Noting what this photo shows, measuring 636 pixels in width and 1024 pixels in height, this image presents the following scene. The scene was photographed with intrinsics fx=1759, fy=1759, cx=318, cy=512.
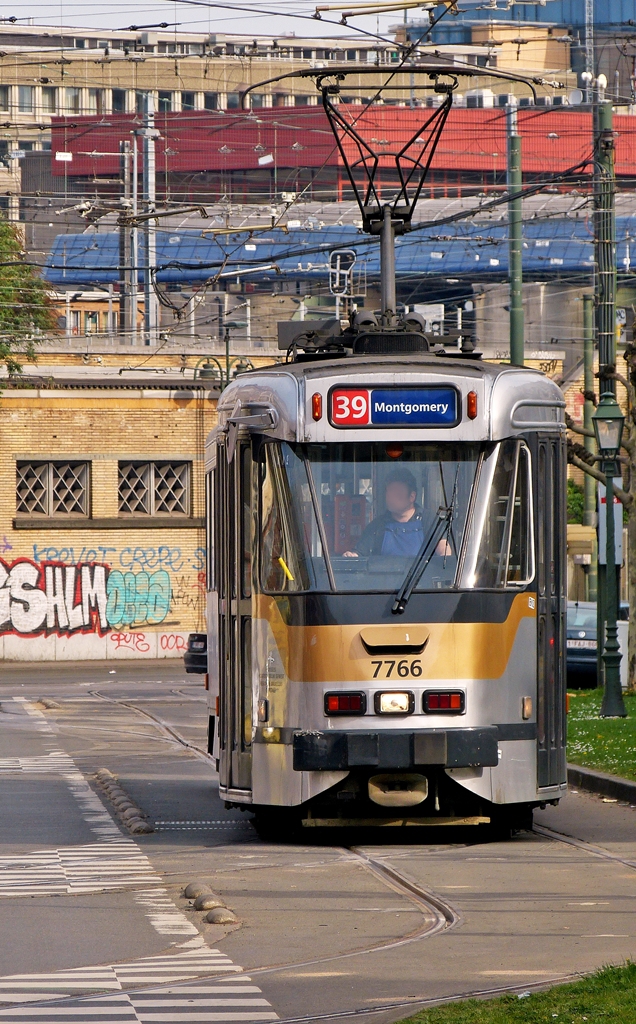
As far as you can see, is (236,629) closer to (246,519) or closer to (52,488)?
(246,519)

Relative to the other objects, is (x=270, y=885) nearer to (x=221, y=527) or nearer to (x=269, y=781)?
(x=269, y=781)

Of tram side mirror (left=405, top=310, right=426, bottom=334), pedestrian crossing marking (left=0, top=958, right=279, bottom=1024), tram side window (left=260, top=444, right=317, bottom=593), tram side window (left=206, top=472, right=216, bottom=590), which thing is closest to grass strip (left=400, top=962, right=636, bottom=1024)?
pedestrian crossing marking (left=0, top=958, right=279, bottom=1024)

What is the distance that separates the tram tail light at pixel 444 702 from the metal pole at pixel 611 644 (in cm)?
A: 860

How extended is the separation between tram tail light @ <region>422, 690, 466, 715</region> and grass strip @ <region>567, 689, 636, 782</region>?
13.1 ft

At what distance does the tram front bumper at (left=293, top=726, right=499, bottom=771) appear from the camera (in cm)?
1065

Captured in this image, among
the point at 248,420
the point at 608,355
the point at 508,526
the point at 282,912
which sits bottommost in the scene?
the point at 282,912

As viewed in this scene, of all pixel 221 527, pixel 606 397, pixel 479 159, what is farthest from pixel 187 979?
pixel 479 159

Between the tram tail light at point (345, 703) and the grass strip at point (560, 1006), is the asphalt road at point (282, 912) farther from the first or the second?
the tram tail light at point (345, 703)

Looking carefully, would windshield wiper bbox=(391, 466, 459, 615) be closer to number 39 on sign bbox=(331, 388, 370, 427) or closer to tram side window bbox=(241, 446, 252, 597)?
number 39 on sign bbox=(331, 388, 370, 427)

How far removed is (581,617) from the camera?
1089 inches

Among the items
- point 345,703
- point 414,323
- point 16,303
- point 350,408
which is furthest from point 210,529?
point 16,303

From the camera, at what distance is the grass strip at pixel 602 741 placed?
1542 centimetres

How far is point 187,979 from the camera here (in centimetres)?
723

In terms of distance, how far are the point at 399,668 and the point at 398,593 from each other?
463 millimetres
